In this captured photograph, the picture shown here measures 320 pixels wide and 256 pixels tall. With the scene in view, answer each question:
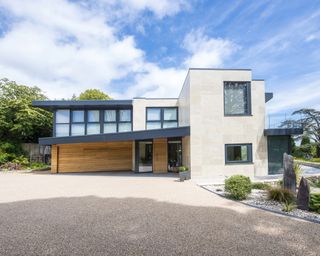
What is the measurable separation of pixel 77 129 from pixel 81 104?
2.21 m

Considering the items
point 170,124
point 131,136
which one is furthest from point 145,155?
point 170,124

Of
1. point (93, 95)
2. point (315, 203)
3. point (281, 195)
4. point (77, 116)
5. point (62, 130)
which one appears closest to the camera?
point (315, 203)

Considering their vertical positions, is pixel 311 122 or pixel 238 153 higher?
pixel 311 122

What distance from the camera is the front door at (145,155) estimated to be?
15.9 metres

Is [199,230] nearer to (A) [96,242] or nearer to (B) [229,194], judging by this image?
(A) [96,242]

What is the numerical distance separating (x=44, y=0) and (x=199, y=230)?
31.0ft

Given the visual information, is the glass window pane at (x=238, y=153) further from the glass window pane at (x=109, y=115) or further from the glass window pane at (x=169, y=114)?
the glass window pane at (x=109, y=115)

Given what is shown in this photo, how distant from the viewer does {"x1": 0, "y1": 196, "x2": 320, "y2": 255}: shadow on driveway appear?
12.1 ft

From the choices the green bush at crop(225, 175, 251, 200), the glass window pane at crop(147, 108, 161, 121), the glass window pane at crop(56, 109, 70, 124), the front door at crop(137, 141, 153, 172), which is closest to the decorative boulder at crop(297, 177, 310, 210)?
the green bush at crop(225, 175, 251, 200)

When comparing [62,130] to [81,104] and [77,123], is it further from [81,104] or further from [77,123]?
[81,104]

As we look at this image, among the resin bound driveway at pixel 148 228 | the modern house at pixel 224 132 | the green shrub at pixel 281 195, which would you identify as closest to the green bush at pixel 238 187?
the resin bound driveway at pixel 148 228

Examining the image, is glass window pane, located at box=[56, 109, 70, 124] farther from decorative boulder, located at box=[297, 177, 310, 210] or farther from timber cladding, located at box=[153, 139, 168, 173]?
decorative boulder, located at box=[297, 177, 310, 210]

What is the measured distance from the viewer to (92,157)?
17.5 meters

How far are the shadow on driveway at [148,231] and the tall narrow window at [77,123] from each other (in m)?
10.7
